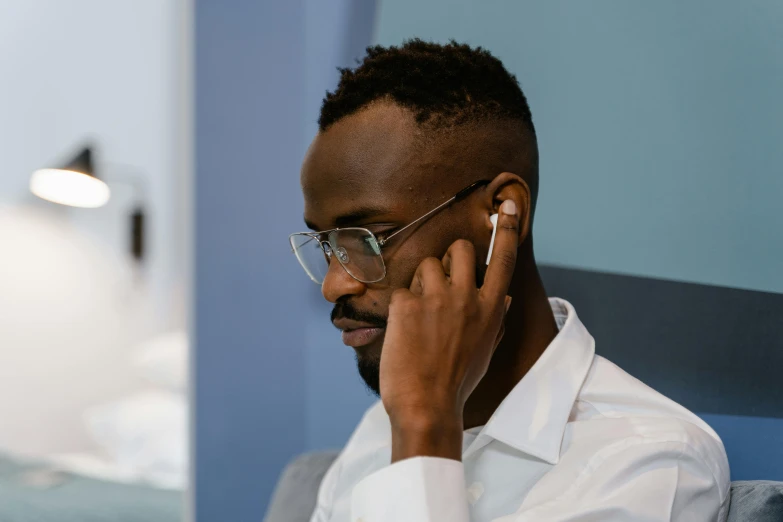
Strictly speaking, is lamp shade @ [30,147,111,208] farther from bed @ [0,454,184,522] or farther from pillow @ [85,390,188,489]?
bed @ [0,454,184,522]

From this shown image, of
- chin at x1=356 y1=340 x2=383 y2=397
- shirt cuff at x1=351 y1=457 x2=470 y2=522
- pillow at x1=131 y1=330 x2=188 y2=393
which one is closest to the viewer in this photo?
shirt cuff at x1=351 y1=457 x2=470 y2=522

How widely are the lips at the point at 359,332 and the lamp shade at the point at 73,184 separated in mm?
2148

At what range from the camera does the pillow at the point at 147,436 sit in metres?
2.71

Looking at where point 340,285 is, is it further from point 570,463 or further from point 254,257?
point 254,257

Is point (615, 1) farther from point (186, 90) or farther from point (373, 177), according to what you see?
point (186, 90)

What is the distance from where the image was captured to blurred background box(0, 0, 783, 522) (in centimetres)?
103

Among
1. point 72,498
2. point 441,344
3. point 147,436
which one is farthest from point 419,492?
point 147,436

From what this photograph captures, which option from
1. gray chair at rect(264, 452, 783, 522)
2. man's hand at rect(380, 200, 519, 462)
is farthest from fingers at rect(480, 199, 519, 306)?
gray chair at rect(264, 452, 783, 522)

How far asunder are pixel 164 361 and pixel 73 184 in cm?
81

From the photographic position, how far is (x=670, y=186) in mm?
1094

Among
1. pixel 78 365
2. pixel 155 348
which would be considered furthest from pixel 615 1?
pixel 78 365

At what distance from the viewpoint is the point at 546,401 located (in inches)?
38.9

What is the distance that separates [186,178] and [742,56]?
1.47 meters

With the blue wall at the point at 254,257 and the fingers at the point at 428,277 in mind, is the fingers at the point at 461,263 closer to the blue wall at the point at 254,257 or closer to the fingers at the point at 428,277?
the fingers at the point at 428,277
